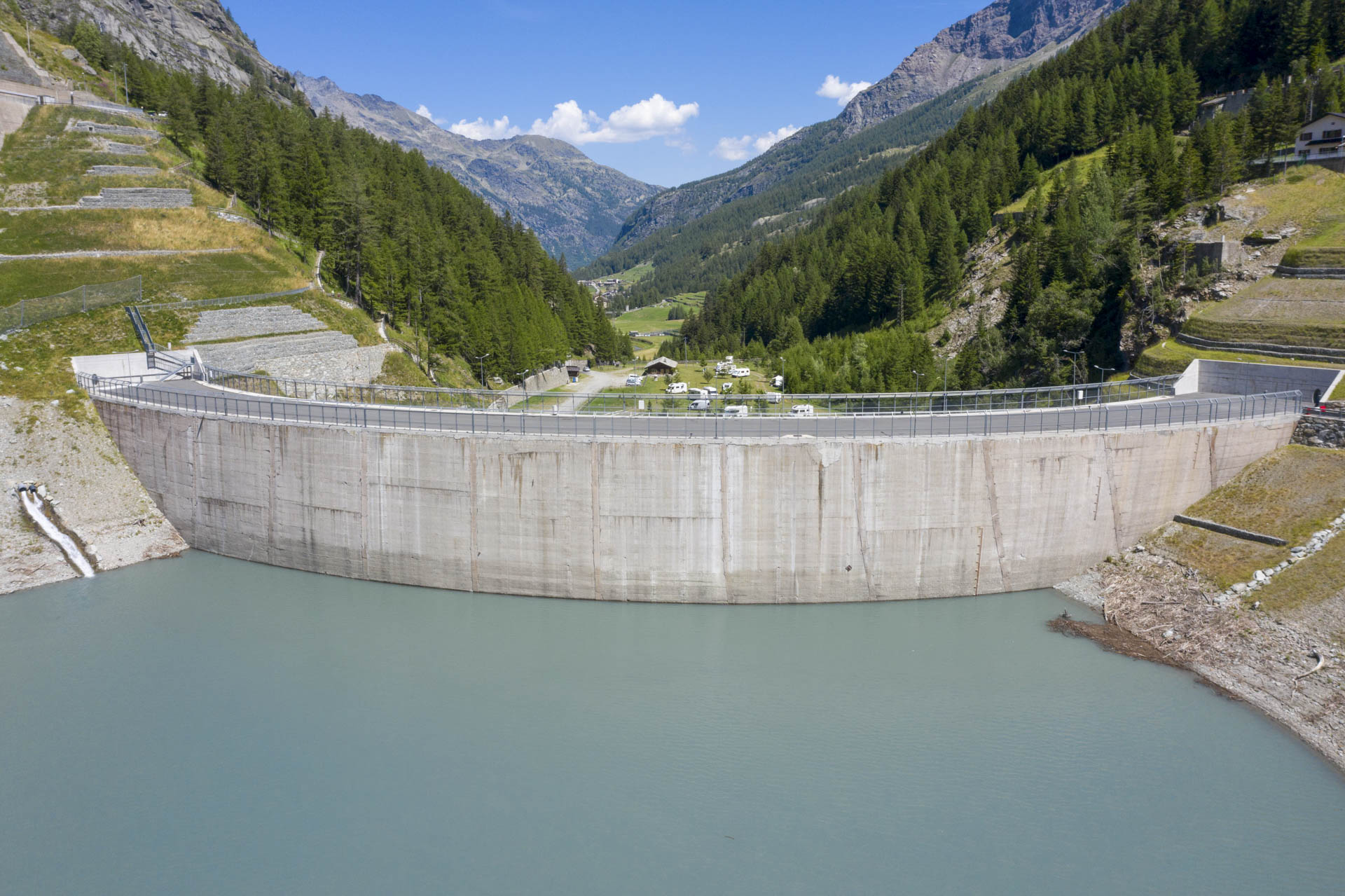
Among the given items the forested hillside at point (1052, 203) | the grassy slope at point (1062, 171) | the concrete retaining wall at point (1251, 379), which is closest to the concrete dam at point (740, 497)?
the concrete retaining wall at point (1251, 379)

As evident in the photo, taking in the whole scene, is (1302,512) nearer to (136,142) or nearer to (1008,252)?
(1008,252)

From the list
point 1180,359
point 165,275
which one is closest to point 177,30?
point 165,275

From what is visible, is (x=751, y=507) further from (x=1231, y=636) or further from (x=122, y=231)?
(x=122, y=231)

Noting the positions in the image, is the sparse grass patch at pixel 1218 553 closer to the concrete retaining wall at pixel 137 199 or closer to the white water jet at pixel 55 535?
the white water jet at pixel 55 535

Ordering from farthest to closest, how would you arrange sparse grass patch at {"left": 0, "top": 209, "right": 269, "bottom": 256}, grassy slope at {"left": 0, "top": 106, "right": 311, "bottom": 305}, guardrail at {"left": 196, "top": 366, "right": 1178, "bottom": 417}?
sparse grass patch at {"left": 0, "top": 209, "right": 269, "bottom": 256} < grassy slope at {"left": 0, "top": 106, "right": 311, "bottom": 305} < guardrail at {"left": 196, "top": 366, "right": 1178, "bottom": 417}

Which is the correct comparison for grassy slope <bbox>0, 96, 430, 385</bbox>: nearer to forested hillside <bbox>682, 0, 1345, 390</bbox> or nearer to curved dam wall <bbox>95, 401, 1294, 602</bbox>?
curved dam wall <bbox>95, 401, 1294, 602</bbox>

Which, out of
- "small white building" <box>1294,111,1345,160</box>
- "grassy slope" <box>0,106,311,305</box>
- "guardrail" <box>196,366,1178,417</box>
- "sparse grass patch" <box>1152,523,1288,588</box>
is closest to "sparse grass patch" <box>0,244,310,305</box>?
"grassy slope" <box>0,106,311,305</box>
